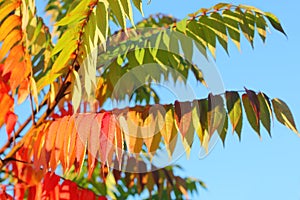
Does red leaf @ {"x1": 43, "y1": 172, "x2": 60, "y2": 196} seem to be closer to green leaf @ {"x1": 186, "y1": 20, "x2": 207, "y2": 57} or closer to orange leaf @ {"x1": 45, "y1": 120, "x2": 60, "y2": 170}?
orange leaf @ {"x1": 45, "y1": 120, "x2": 60, "y2": 170}

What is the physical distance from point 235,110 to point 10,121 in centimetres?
68

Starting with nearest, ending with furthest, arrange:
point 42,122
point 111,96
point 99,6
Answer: point 99,6 < point 42,122 < point 111,96

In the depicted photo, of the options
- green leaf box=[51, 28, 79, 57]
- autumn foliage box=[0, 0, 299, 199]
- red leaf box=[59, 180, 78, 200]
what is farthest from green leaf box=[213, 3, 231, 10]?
red leaf box=[59, 180, 78, 200]

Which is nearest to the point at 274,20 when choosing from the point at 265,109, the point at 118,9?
the point at 265,109

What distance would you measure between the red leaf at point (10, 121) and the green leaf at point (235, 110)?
2.12 feet

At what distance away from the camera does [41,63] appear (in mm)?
2416

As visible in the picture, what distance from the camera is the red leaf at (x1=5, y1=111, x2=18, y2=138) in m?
1.88

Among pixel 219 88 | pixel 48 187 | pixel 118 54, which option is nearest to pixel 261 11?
pixel 219 88

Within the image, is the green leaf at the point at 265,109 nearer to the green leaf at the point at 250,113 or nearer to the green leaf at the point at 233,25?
the green leaf at the point at 250,113

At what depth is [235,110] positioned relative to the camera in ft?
5.68

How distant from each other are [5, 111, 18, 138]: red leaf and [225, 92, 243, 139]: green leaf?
0.65 metres

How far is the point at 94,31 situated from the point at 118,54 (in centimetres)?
42

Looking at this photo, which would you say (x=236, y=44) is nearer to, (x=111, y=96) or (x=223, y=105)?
(x=223, y=105)

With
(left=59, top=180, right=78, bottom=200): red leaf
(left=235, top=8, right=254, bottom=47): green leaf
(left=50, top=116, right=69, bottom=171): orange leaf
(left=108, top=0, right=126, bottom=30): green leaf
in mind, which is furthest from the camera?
(left=235, top=8, right=254, bottom=47): green leaf
